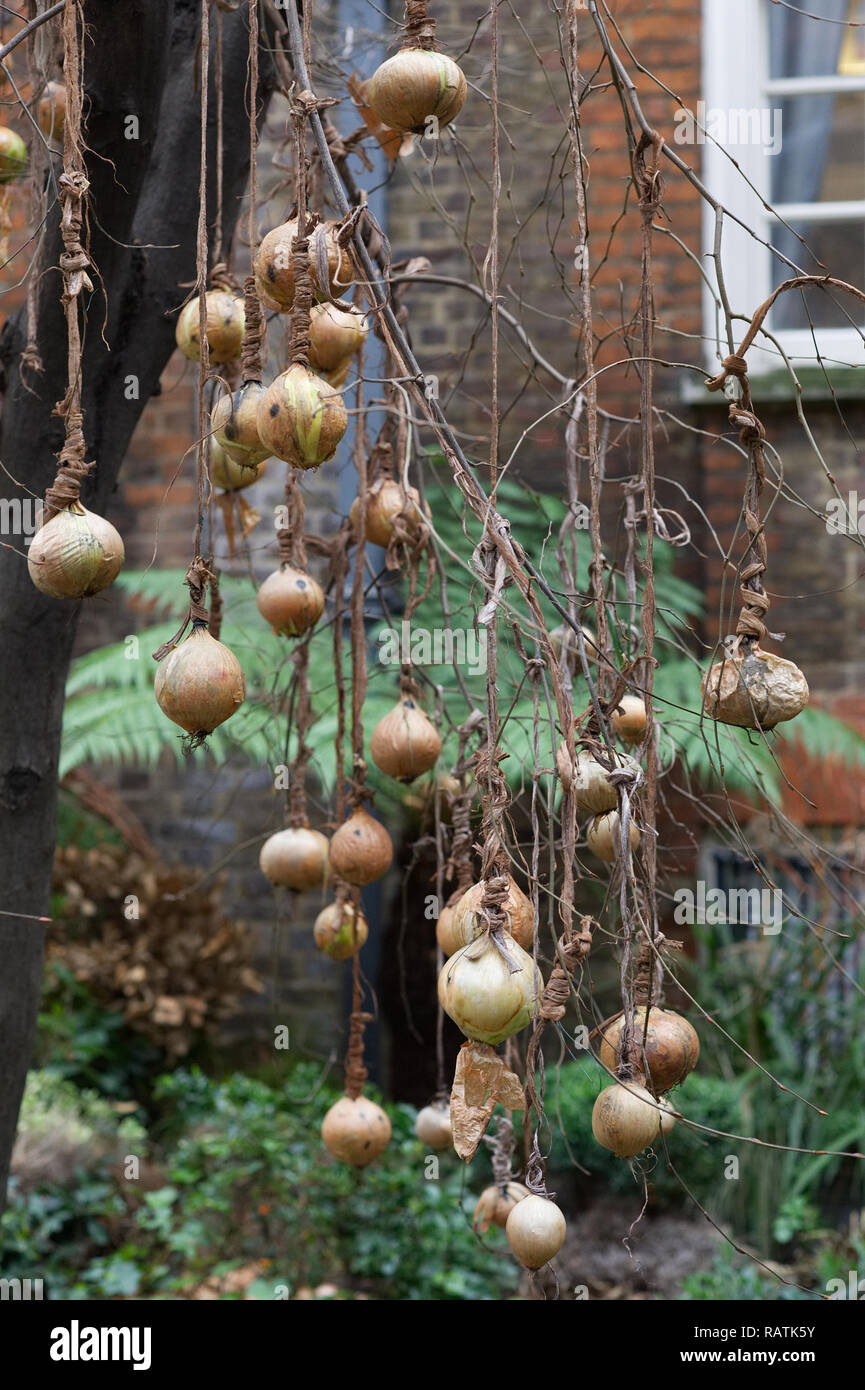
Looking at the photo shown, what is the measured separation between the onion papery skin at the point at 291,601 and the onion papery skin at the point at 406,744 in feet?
0.40

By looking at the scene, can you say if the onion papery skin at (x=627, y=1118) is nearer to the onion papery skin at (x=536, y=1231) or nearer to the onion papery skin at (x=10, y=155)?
the onion papery skin at (x=536, y=1231)

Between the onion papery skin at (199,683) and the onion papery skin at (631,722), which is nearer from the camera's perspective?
the onion papery skin at (199,683)

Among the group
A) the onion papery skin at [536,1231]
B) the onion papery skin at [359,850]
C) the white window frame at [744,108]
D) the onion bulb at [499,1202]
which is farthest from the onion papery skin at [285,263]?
the white window frame at [744,108]

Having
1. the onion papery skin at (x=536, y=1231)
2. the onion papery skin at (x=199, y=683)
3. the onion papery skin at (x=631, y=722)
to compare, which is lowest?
the onion papery skin at (x=536, y=1231)

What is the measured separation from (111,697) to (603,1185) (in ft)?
5.44

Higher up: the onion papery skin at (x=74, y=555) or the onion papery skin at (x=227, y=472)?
the onion papery skin at (x=227, y=472)

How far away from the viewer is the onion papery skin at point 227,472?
1.03 m

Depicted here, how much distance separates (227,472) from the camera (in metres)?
1.05

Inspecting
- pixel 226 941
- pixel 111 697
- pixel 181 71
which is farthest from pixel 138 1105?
pixel 181 71

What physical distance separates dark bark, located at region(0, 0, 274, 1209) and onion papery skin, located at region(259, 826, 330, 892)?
25 cm

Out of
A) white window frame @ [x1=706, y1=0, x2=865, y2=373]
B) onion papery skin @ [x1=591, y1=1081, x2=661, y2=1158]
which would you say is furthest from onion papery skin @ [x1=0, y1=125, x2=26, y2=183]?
white window frame @ [x1=706, y1=0, x2=865, y2=373]

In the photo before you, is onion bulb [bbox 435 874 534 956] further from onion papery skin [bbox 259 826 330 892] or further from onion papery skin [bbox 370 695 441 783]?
onion papery skin [bbox 259 826 330 892]

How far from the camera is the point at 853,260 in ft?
10.8
